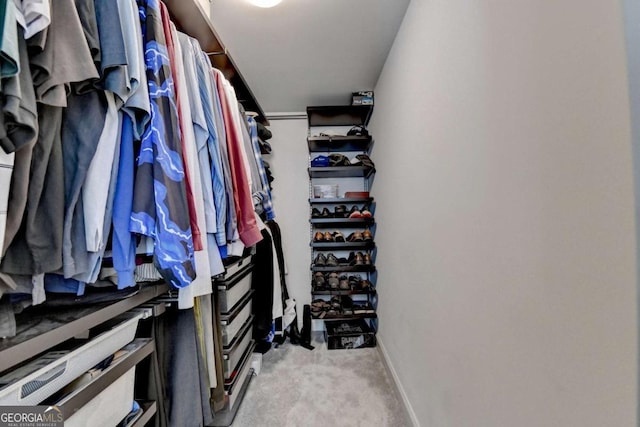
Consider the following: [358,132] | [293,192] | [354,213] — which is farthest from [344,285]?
[358,132]

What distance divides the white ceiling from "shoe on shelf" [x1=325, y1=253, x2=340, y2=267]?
4.98ft

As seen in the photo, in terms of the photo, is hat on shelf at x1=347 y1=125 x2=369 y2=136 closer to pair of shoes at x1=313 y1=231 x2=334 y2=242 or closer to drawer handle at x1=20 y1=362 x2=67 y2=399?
pair of shoes at x1=313 y1=231 x2=334 y2=242

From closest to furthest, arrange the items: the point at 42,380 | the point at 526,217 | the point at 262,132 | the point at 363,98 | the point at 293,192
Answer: the point at 42,380
the point at 526,217
the point at 262,132
the point at 363,98
the point at 293,192

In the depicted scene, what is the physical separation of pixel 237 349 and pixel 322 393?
2.09ft

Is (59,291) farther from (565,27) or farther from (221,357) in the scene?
(565,27)

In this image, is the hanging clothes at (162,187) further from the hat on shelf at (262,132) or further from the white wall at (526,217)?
the hat on shelf at (262,132)

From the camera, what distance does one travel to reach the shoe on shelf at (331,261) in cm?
243

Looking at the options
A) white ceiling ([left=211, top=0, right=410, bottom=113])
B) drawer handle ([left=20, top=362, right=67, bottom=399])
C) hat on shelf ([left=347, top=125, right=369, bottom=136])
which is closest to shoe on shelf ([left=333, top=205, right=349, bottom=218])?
hat on shelf ([left=347, top=125, right=369, bottom=136])

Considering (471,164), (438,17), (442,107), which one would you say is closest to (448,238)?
(471,164)

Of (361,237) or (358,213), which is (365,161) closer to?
(358,213)

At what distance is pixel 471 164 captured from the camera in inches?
34.0

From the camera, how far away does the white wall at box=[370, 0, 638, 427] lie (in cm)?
44

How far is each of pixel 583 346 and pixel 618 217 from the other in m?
0.25

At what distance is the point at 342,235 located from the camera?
2.53 meters
